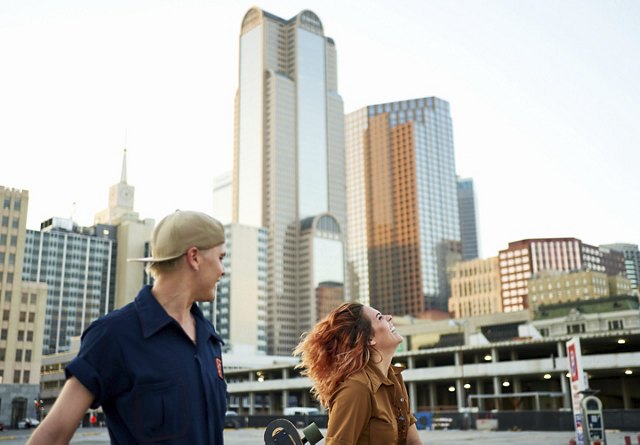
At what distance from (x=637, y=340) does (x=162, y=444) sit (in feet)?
242

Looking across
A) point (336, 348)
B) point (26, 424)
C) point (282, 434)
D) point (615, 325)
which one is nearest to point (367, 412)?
point (336, 348)

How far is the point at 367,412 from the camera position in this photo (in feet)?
13.3

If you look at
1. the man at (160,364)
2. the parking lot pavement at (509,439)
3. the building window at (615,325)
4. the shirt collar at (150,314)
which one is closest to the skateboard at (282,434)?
the man at (160,364)

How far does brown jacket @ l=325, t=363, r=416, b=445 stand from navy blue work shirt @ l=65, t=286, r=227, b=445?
3.47 feet

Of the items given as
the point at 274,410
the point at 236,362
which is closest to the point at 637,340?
the point at 274,410

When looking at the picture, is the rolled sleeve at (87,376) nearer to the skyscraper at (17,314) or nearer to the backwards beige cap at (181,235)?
the backwards beige cap at (181,235)

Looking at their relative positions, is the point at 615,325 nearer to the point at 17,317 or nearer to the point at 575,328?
the point at 575,328

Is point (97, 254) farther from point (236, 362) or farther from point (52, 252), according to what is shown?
point (236, 362)

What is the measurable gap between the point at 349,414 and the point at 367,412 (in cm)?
15

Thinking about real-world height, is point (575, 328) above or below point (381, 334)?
above

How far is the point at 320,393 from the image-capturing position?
14.5 feet

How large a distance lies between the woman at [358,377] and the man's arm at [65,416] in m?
1.63

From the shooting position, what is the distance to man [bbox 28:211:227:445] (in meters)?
2.77

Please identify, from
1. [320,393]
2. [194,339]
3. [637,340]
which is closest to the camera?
[194,339]
